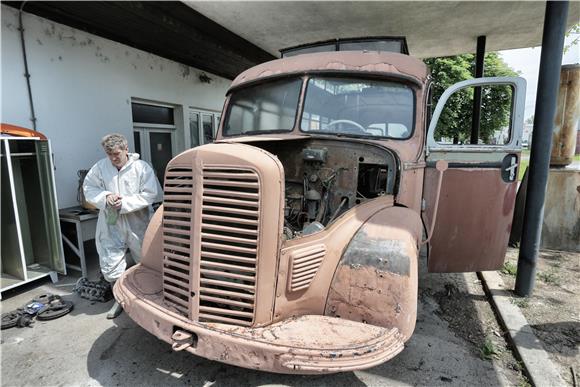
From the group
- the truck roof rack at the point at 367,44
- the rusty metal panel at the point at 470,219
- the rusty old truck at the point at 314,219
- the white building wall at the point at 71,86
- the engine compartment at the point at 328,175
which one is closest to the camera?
the rusty old truck at the point at 314,219

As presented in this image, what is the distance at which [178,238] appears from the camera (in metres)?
2.23

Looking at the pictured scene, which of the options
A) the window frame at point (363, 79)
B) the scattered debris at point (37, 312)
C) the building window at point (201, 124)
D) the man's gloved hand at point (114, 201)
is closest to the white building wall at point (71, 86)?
the building window at point (201, 124)

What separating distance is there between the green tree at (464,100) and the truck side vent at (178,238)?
13207mm

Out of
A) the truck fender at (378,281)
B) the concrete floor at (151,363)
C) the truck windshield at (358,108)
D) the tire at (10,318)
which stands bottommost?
the concrete floor at (151,363)

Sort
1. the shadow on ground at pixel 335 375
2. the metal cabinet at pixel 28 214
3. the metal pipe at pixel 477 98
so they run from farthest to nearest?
the metal pipe at pixel 477 98
the metal cabinet at pixel 28 214
the shadow on ground at pixel 335 375

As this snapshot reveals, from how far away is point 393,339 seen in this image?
192cm

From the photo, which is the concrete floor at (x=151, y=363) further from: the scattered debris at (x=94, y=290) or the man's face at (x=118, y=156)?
the man's face at (x=118, y=156)

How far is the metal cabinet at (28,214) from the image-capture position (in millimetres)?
3939

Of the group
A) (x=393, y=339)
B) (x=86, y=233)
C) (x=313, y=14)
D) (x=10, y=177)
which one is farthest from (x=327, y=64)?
(x=86, y=233)

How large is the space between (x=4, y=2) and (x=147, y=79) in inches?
102

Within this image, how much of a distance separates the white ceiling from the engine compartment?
12.1 ft

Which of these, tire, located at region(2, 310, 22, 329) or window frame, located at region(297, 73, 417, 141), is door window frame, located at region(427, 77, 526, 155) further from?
tire, located at region(2, 310, 22, 329)

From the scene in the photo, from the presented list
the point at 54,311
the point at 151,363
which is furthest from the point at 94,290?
the point at 151,363

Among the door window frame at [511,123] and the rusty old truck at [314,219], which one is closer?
the rusty old truck at [314,219]
